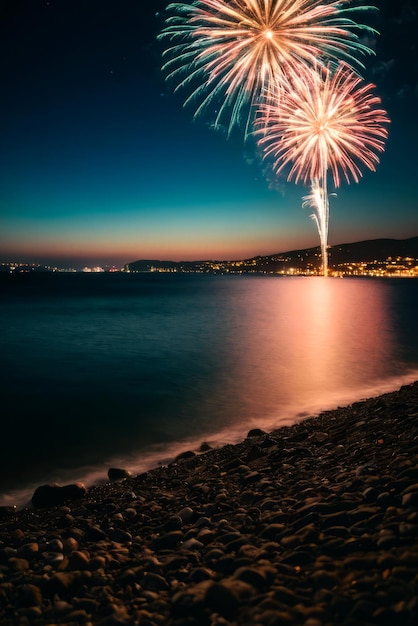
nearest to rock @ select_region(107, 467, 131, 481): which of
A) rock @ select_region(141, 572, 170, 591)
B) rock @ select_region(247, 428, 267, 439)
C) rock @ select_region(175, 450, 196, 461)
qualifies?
rock @ select_region(175, 450, 196, 461)

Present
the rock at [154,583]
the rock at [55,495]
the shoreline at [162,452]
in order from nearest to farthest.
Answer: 1. the rock at [154,583]
2. the rock at [55,495]
3. the shoreline at [162,452]

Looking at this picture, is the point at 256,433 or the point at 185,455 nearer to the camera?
the point at 185,455

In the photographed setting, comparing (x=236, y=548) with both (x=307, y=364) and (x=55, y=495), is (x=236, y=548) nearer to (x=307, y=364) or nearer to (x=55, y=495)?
(x=55, y=495)

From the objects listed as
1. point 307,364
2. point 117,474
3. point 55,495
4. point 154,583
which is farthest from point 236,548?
point 307,364

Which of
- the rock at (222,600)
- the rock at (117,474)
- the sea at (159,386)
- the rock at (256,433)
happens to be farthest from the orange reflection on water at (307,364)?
the rock at (222,600)

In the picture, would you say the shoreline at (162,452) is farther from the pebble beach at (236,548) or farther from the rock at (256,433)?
the pebble beach at (236,548)
